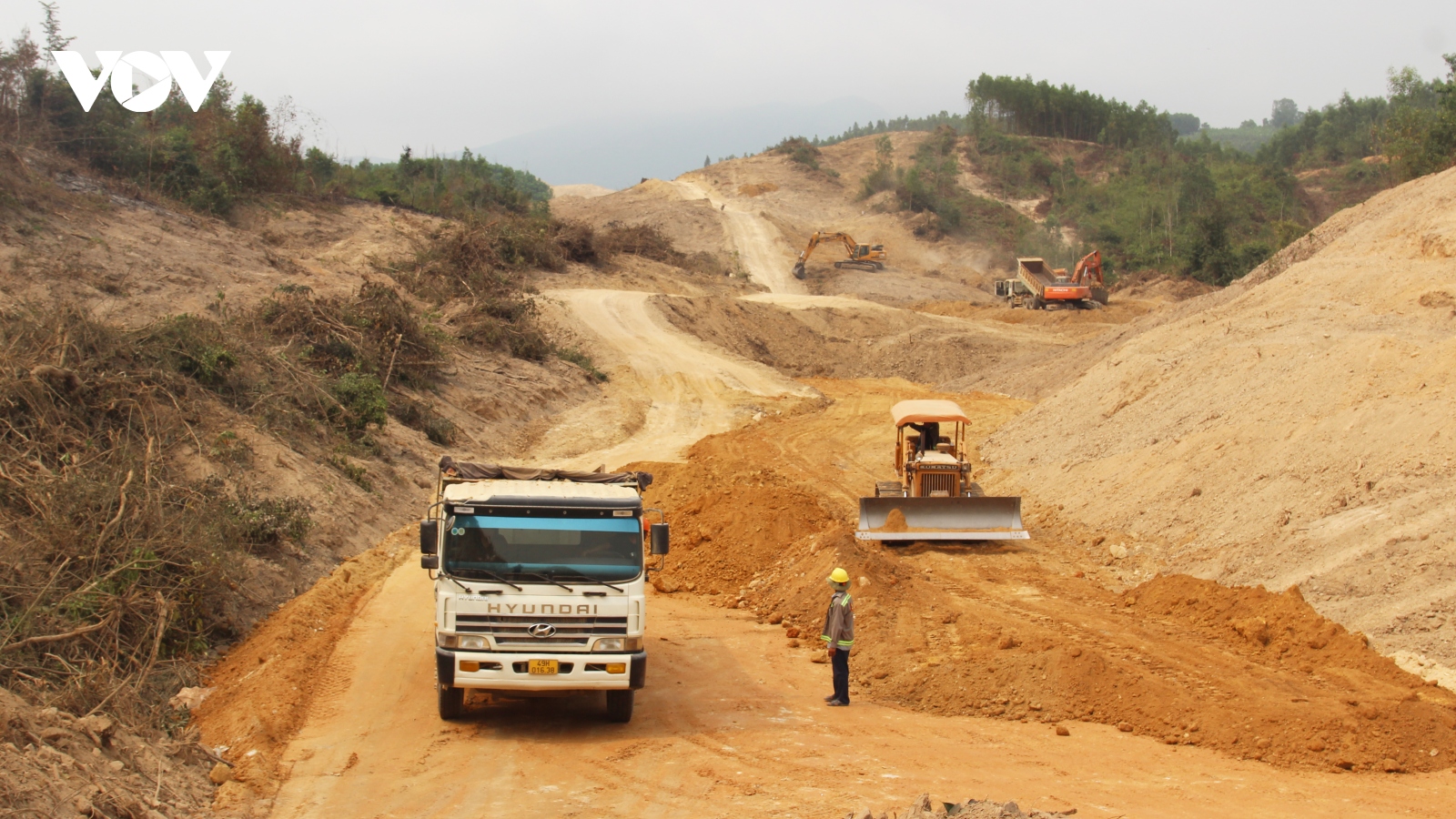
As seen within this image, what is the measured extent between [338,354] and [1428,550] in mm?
21338

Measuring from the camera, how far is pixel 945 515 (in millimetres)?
18516

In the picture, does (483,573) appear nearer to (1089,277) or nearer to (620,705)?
(620,705)

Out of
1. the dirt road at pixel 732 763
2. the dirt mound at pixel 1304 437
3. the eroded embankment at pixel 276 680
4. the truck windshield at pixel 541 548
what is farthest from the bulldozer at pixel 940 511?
the truck windshield at pixel 541 548

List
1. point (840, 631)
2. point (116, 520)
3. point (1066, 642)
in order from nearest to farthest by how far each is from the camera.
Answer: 1. point (840, 631)
2. point (116, 520)
3. point (1066, 642)

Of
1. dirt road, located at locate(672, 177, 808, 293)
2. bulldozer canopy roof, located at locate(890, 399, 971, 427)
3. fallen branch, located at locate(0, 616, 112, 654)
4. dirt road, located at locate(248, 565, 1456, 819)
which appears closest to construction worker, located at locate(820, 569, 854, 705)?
A: dirt road, located at locate(248, 565, 1456, 819)

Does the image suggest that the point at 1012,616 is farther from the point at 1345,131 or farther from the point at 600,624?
the point at 1345,131

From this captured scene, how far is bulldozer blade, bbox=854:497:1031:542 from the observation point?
18.4 metres

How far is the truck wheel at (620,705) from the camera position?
1056 centimetres

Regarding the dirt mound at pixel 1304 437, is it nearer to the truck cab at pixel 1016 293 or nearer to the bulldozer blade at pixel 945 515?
the bulldozer blade at pixel 945 515

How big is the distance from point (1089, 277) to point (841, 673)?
46.6 m

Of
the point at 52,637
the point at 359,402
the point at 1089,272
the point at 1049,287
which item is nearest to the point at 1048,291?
the point at 1049,287

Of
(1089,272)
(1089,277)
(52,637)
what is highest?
(1089,272)

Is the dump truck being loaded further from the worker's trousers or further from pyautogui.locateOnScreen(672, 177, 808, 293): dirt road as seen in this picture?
the worker's trousers

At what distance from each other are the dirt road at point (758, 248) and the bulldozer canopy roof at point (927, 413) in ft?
123
